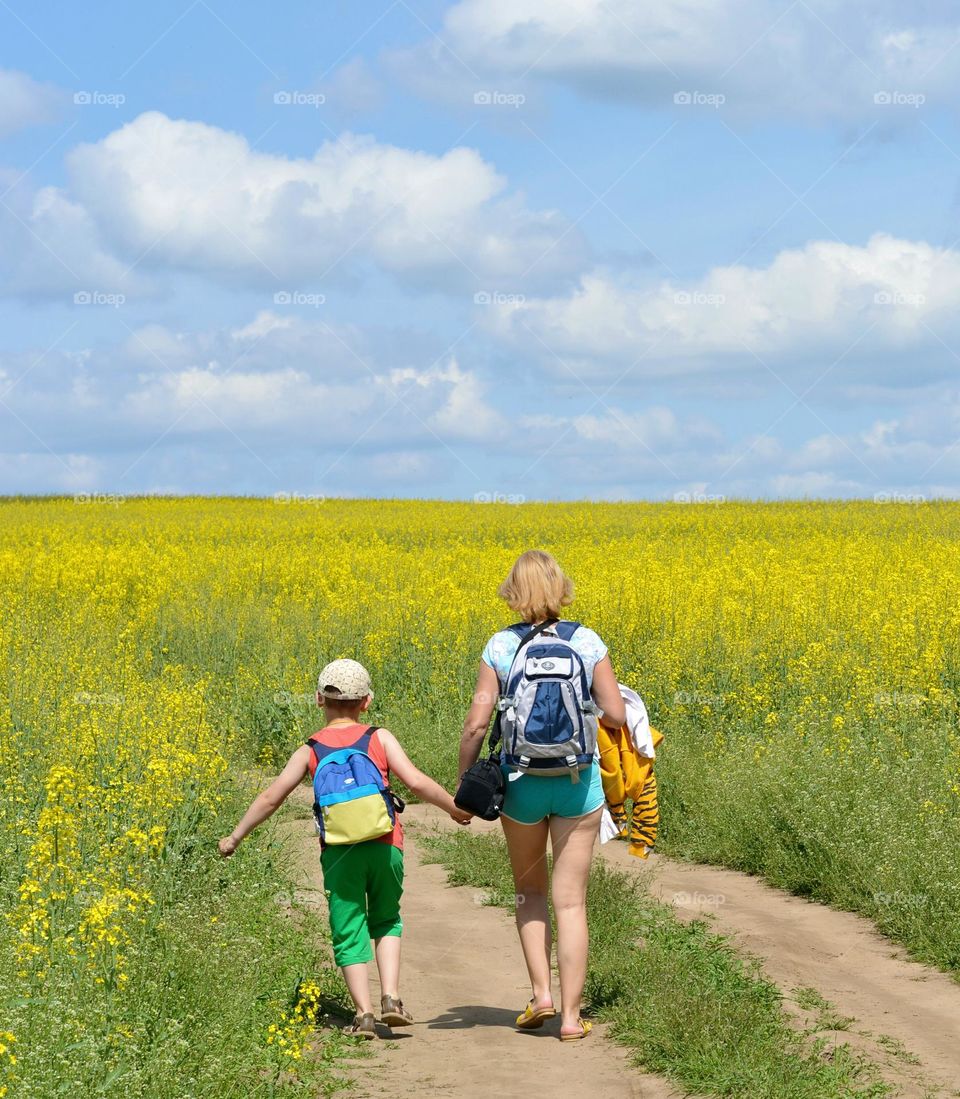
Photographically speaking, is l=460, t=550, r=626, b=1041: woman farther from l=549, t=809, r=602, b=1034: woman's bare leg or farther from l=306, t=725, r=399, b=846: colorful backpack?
l=306, t=725, r=399, b=846: colorful backpack

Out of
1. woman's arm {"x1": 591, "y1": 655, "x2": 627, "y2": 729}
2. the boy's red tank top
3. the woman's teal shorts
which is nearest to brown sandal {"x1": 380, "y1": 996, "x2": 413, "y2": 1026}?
the boy's red tank top

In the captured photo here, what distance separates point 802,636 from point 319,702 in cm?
908

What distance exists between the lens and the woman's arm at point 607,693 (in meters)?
5.91

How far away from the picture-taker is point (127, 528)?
107ft

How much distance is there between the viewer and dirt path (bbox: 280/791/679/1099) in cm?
546

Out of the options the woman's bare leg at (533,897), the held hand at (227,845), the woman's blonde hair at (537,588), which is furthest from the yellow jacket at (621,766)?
Result: the held hand at (227,845)

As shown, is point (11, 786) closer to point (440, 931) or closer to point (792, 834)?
point (440, 931)

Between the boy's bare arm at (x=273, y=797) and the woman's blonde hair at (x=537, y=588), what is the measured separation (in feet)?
3.71

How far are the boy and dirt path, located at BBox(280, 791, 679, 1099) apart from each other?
0.83ft

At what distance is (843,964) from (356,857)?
9.51 ft

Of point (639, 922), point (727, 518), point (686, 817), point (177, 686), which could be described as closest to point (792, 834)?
point (686, 817)

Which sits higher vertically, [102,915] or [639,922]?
[102,915]

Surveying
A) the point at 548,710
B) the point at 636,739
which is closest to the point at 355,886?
the point at 548,710

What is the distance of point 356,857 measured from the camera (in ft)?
19.7
